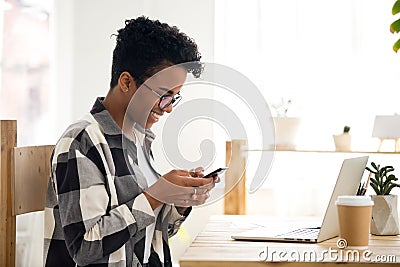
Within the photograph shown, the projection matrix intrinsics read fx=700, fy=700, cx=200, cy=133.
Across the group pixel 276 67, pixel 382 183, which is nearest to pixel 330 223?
pixel 382 183

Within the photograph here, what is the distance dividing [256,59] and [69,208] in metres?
2.43

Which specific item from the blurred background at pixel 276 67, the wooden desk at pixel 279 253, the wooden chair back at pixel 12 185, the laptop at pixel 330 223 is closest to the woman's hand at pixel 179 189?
the wooden desk at pixel 279 253

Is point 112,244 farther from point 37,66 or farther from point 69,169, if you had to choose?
point 37,66

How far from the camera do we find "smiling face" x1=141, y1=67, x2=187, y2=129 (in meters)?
1.68

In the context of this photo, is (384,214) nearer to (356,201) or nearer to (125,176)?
(356,201)

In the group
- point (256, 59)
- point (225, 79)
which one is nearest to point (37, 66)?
point (225, 79)

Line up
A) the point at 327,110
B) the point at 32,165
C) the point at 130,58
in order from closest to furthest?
1. the point at 130,58
2. the point at 32,165
3. the point at 327,110

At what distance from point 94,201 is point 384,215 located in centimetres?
82

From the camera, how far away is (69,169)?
5.05 feet

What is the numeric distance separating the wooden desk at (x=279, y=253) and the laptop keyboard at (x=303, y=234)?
6 centimetres

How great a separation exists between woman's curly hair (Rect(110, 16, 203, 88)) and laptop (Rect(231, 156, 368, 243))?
0.46 m

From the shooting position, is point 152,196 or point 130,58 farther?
point 130,58

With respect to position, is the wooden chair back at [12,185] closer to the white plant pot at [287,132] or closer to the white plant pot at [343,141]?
the white plant pot at [287,132]

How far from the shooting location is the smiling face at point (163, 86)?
A: 5.51ft
